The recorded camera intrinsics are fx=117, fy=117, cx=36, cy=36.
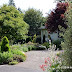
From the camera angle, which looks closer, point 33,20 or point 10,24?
point 10,24

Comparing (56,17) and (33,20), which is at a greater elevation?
(33,20)

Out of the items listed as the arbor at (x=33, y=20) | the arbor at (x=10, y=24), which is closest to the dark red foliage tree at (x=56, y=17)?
the arbor at (x=10, y=24)

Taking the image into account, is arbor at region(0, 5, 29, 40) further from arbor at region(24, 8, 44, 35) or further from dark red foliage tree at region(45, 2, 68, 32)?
arbor at region(24, 8, 44, 35)

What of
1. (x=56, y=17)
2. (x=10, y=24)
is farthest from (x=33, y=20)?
(x=10, y=24)

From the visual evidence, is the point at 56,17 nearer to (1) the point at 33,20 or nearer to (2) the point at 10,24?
(2) the point at 10,24

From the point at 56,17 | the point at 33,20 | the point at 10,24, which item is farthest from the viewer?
the point at 33,20

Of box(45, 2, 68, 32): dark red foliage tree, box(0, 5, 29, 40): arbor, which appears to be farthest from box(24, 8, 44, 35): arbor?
box(0, 5, 29, 40): arbor

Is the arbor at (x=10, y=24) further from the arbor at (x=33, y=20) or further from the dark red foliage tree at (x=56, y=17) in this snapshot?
the arbor at (x=33, y=20)

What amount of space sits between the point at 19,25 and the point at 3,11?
274cm

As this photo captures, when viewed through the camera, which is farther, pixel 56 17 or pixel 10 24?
pixel 56 17

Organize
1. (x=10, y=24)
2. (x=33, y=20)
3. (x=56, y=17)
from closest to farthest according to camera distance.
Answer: (x=10, y=24) → (x=56, y=17) → (x=33, y=20)

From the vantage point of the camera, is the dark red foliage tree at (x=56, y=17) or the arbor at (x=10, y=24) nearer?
the arbor at (x=10, y=24)

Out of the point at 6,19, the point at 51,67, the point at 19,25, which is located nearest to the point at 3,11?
the point at 6,19

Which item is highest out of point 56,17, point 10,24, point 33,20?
point 33,20
